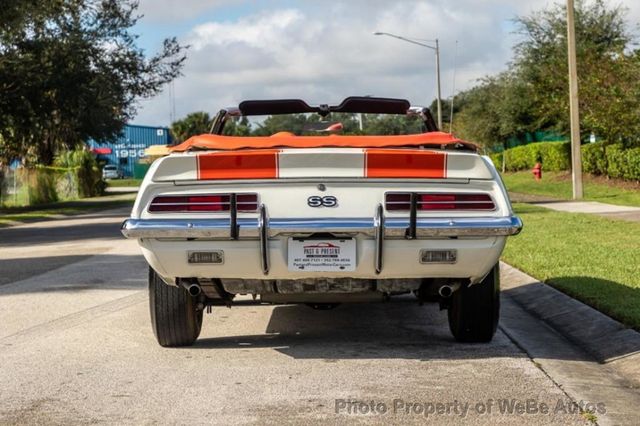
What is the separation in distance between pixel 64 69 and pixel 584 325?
27030 millimetres

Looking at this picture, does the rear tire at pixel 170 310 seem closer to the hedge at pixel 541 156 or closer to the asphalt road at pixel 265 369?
the asphalt road at pixel 265 369

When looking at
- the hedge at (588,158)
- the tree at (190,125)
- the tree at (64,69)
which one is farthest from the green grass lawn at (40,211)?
the tree at (190,125)

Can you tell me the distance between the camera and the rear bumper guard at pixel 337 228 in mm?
6316

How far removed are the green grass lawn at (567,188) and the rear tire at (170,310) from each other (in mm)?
18966

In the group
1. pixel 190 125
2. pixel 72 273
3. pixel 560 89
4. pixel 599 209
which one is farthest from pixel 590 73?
pixel 190 125

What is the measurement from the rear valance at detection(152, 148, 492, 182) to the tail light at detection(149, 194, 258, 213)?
11 centimetres

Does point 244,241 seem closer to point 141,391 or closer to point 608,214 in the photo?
point 141,391

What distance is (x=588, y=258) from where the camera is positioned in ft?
39.5

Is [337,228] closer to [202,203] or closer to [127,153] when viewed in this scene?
[202,203]

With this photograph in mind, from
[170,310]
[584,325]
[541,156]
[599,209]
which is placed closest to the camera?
[170,310]

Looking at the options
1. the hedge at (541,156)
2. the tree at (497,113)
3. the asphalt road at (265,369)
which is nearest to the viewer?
the asphalt road at (265,369)

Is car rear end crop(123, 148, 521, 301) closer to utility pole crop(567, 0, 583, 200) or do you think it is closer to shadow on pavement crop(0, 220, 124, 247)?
shadow on pavement crop(0, 220, 124, 247)

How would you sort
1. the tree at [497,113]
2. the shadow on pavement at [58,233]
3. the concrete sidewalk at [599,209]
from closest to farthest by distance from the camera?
the shadow on pavement at [58,233]
the concrete sidewalk at [599,209]
the tree at [497,113]

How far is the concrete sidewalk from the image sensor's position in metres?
19.9
